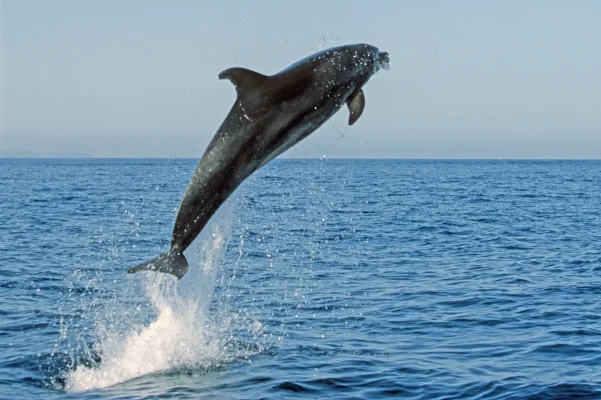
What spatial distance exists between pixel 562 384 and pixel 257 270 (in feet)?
46.6

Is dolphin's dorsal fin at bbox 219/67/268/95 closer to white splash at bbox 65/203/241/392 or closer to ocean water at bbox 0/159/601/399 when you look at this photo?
ocean water at bbox 0/159/601/399

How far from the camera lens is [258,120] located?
9.59m

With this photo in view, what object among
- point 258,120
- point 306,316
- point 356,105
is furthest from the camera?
point 306,316

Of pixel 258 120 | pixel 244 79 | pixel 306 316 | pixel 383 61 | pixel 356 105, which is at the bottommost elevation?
pixel 306 316

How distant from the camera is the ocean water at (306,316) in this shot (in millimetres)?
13453

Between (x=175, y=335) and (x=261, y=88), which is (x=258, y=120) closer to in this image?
(x=261, y=88)

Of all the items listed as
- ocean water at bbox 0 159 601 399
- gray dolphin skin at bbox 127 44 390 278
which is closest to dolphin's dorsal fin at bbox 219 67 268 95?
gray dolphin skin at bbox 127 44 390 278

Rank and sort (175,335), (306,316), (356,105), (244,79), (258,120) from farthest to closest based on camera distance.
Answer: (306,316)
(175,335)
(356,105)
(258,120)
(244,79)

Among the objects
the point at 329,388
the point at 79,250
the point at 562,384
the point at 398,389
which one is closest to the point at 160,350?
the point at 329,388

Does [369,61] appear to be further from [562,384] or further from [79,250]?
[79,250]

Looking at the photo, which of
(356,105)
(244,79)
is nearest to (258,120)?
(244,79)

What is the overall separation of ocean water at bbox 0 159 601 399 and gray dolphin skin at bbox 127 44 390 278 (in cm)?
168

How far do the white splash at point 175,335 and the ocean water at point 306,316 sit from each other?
48mm

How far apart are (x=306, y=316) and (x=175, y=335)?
3.90m
